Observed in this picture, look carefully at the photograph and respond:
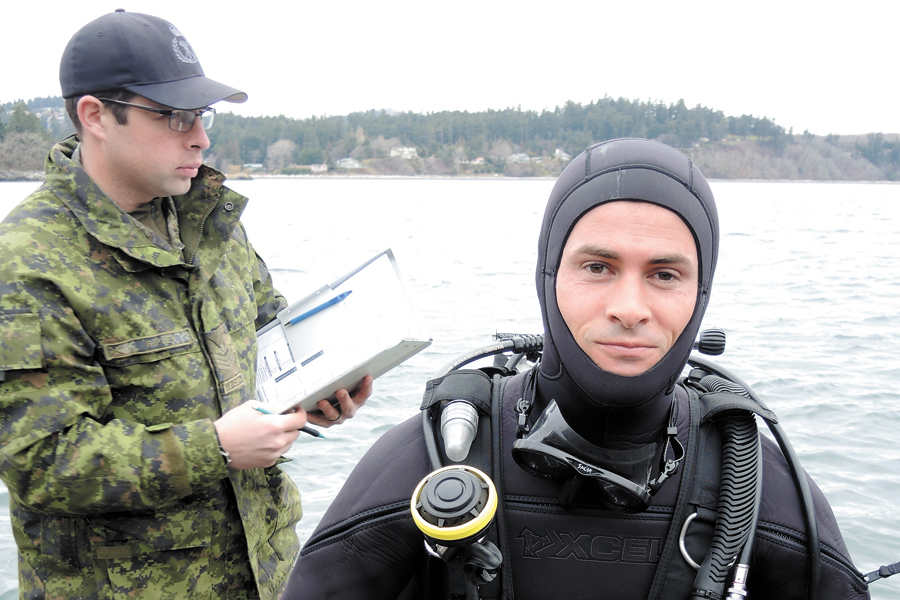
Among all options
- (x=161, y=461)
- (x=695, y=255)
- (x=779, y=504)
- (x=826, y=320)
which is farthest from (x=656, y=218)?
(x=826, y=320)

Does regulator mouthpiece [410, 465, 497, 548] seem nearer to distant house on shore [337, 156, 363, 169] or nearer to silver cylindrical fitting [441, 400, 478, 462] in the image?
silver cylindrical fitting [441, 400, 478, 462]

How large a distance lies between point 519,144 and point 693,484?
77.3m

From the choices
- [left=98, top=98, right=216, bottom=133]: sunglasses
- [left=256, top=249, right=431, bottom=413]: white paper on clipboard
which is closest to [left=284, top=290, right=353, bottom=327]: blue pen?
[left=256, top=249, right=431, bottom=413]: white paper on clipboard

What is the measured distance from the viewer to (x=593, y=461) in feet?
5.27

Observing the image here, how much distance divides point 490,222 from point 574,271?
29973mm

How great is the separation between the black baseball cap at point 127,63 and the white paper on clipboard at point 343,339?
713 millimetres

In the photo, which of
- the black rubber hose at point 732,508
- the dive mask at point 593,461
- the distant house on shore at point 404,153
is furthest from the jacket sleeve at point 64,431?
the distant house on shore at point 404,153

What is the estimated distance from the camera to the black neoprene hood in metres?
1.57

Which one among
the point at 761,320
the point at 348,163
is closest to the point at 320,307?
the point at 761,320

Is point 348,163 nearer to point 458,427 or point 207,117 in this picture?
point 207,117

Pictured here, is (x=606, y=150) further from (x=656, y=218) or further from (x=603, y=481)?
(x=603, y=481)

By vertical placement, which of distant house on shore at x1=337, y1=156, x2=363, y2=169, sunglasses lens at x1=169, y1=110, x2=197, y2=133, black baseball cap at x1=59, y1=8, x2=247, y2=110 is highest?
black baseball cap at x1=59, y1=8, x2=247, y2=110

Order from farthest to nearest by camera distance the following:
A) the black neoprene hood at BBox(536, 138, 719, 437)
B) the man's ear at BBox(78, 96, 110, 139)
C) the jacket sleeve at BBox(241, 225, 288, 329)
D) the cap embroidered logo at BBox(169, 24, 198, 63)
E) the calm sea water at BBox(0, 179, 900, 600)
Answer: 1. the calm sea water at BBox(0, 179, 900, 600)
2. the jacket sleeve at BBox(241, 225, 288, 329)
3. the cap embroidered logo at BBox(169, 24, 198, 63)
4. the man's ear at BBox(78, 96, 110, 139)
5. the black neoprene hood at BBox(536, 138, 719, 437)

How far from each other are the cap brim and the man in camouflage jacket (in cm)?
1
